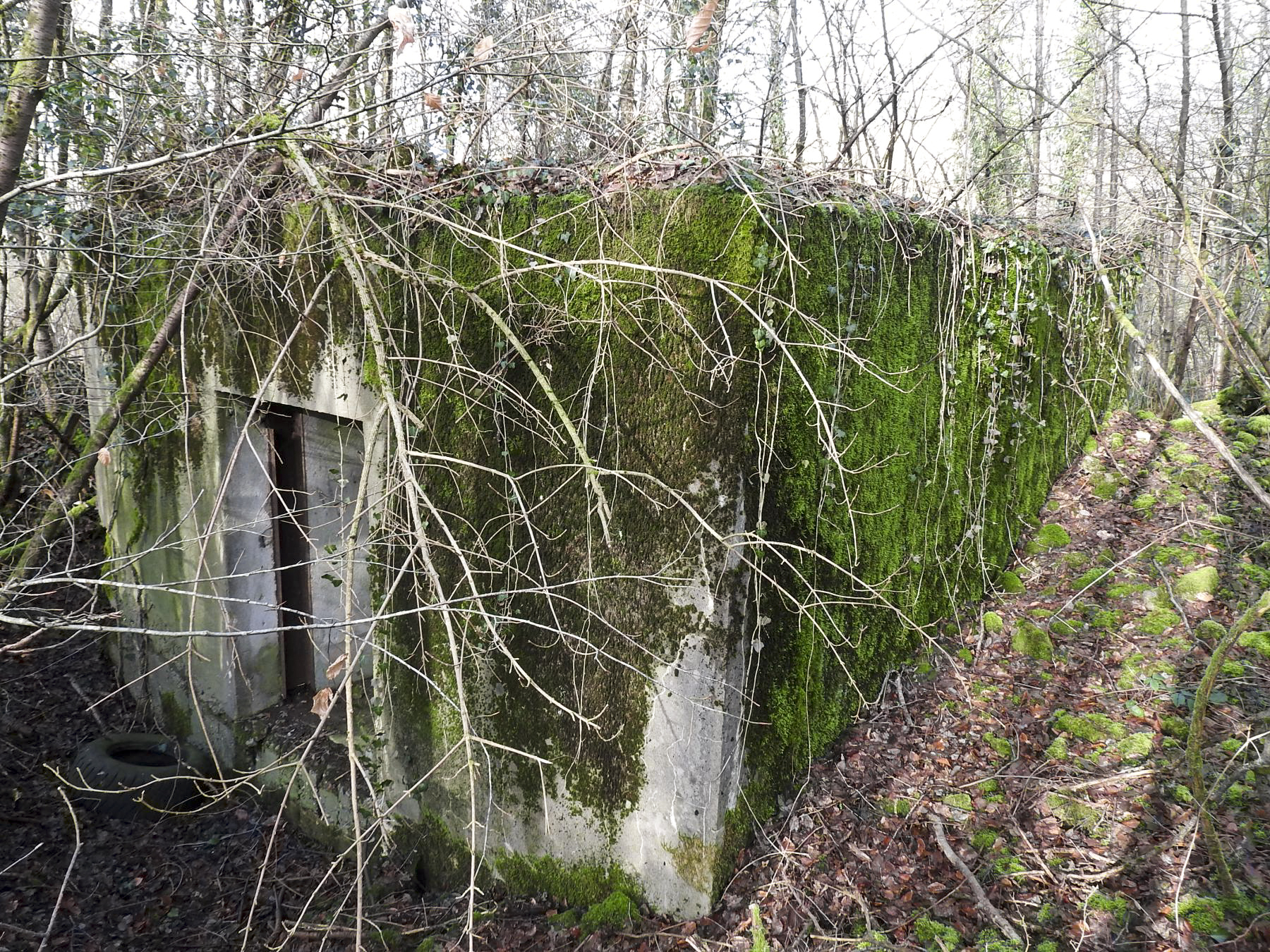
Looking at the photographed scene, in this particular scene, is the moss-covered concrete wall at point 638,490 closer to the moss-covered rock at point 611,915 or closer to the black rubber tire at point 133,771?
the moss-covered rock at point 611,915

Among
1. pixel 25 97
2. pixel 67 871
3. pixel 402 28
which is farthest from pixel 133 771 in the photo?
pixel 402 28

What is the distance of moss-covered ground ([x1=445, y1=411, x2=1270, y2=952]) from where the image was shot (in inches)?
108

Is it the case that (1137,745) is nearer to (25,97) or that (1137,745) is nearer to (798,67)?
(25,97)

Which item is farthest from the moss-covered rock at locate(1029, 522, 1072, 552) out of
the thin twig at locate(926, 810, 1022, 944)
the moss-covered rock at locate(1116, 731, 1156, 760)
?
the thin twig at locate(926, 810, 1022, 944)

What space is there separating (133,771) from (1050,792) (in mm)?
5004

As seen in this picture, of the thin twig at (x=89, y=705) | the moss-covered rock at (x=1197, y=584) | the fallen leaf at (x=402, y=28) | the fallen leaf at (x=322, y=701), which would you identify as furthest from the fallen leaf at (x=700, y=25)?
the thin twig at (x=89, y=705)

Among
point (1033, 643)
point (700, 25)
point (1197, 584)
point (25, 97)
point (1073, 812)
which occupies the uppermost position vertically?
point (700, 25)

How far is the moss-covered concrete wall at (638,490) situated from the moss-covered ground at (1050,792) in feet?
0.75

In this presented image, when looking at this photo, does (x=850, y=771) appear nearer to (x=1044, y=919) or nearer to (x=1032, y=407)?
(x=1044, y=919)

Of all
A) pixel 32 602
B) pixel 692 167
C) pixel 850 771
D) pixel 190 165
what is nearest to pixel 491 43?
pixel 692 167

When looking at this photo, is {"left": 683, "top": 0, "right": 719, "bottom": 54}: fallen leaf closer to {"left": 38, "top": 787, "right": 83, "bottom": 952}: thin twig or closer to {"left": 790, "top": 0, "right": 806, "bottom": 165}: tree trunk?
{"left": 38, "top": 787, "right": 83, "bottom": 952}: thin twig

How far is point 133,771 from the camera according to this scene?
178 inches

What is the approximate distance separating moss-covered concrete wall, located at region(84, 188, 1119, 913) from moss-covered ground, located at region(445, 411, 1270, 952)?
0.75 ft

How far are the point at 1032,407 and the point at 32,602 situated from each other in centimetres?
723
